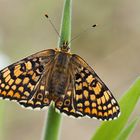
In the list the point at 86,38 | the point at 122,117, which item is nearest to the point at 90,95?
the point at 122,117

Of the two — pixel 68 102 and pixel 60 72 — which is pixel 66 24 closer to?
pixel 68 102

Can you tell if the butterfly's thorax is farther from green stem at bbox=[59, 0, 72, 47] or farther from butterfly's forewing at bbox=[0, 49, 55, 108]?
green stem at bbox=[59, 0, 72, 47]

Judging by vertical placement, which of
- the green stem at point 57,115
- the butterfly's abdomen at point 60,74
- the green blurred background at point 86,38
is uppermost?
the green blurred background at point 86,38

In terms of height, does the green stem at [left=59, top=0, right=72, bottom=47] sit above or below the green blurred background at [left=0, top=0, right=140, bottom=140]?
below

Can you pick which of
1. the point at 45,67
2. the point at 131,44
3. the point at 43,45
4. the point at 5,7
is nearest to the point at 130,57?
the point at 131,44

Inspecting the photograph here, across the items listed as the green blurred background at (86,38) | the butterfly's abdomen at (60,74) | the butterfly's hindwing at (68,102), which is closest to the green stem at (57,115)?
the butterfly's hindwing at (68,102)

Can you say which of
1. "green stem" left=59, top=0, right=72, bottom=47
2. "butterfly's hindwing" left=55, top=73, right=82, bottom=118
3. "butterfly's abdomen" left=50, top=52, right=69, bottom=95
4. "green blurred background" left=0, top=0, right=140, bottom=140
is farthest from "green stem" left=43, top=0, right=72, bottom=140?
"green blurred background" left=0, top=0, right=140, bottom=140

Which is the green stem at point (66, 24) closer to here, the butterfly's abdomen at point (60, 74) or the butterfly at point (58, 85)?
the butterfly at point (58, 85)
